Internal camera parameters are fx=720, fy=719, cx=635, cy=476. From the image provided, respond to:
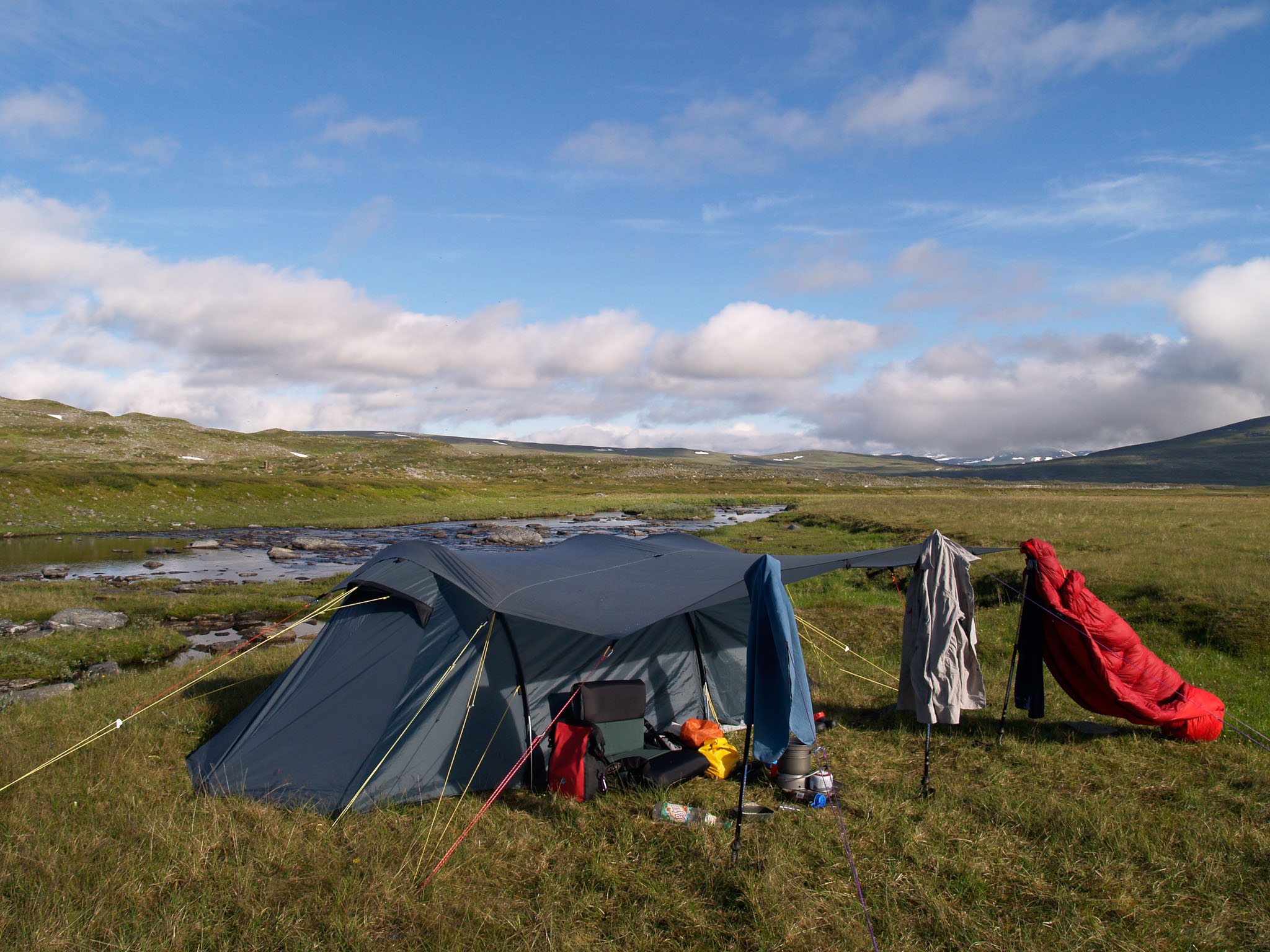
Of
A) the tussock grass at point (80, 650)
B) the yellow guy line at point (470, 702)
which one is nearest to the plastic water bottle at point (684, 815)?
the yellow guy line at point (470, 702)

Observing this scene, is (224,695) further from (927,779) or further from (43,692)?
(927,779)

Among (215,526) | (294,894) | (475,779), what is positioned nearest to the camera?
(294,894)

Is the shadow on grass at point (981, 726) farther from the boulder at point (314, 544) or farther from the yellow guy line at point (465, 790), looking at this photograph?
the boulder at point (314, 544)

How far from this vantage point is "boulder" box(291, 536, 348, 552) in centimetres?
3672

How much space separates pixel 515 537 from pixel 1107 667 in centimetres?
3664

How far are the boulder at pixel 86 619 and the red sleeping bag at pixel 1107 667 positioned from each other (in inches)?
786

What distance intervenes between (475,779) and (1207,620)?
1365cm

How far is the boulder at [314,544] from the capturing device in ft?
120

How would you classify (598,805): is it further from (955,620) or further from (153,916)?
(955,620)

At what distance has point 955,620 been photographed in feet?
24.4

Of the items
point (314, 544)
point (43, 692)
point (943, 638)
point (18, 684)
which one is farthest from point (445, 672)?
point (314, 544)

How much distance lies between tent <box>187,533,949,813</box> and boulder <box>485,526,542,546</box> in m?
31.6

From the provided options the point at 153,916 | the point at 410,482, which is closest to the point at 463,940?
the point at 153,916

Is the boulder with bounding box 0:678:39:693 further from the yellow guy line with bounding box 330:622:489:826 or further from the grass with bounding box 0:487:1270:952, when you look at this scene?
the yellow guy line with bounding box 330:622:489:826
